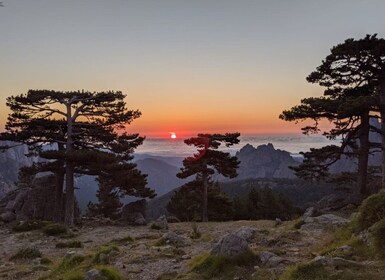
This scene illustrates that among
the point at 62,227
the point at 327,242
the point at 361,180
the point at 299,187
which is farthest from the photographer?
the point at 299,187

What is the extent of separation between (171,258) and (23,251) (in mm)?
7263

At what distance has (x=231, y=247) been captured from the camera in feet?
29.9

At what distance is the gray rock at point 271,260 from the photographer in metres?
8.67

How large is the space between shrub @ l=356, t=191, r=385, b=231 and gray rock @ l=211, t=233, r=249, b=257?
3044 mm

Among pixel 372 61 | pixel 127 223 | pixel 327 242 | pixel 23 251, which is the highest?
pixel 372 61

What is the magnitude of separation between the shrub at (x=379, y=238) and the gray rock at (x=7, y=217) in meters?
30.0

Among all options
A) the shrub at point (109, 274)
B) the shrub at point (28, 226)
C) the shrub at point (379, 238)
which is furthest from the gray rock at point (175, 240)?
the shrub at point (28, 226)

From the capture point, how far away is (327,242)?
993 centimetres

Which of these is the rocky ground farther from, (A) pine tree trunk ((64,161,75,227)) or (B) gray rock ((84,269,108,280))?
(A) pine tree trunk ((64,161,75,227))

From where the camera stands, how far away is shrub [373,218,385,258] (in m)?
7.26

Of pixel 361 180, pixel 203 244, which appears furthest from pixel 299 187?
pixel 203 244

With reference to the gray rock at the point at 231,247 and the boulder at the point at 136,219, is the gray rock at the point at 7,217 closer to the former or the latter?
the boulder at the point at 136,219

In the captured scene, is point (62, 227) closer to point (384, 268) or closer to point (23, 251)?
point (23, 251)

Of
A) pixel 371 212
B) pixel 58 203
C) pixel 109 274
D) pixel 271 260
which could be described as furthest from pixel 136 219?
pixel 371 212
